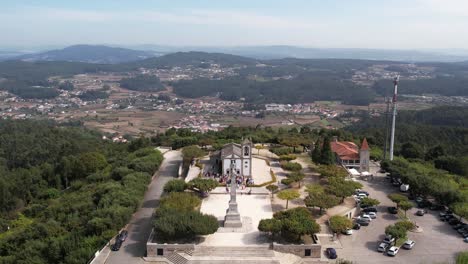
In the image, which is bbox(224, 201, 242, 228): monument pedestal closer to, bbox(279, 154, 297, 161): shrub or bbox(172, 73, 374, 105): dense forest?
bbox(279, 154, 297, 161): shrub

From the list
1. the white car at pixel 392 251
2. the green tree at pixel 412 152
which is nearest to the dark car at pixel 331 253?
the white car at pixel 392 251

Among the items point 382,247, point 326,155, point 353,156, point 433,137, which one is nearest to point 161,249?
point 382,247

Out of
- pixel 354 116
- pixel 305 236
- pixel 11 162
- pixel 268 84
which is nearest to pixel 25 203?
pixel 11 162

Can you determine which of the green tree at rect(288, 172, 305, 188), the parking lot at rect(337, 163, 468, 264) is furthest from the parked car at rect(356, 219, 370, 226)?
the green tree at rect(288, 172, 305, 188)

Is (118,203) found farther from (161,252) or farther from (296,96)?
(296,96)

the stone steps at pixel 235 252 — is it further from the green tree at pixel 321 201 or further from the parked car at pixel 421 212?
the parked car at pixel 421 212

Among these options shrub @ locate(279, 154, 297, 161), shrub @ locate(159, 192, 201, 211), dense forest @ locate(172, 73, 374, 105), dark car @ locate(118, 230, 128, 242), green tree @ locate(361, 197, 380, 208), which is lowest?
dense forest @ locate(172, 73, 374, 105)

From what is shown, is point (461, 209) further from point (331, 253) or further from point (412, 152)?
point (412, 152)
